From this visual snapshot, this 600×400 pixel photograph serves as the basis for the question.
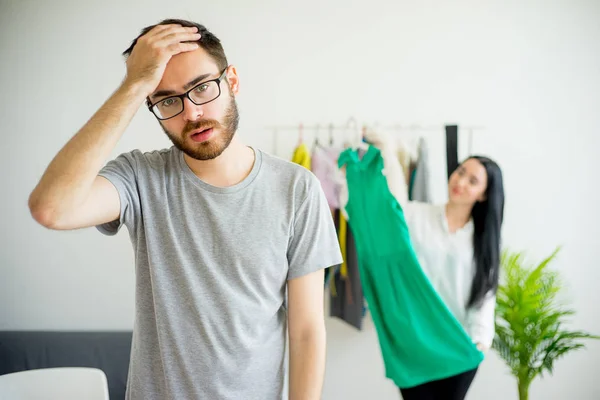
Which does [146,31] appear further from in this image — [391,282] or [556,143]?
Result: [556,143]

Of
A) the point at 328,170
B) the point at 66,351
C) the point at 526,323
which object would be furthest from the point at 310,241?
the point at 66,351

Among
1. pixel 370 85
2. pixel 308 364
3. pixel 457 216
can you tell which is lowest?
pixel 308 364

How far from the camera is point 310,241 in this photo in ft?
3.58

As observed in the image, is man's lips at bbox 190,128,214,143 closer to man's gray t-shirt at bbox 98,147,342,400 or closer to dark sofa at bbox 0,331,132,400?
man's gray t-shirt at bbox 98,147,342,400

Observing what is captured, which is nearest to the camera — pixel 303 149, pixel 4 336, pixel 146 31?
pixel 146 31

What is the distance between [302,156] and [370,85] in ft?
1.82

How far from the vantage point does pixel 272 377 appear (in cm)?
111

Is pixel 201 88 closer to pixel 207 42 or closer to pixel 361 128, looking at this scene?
pixel 207 42

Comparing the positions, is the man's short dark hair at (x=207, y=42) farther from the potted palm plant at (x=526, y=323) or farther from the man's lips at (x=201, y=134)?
the potted palm plant at (x=526, y=323)

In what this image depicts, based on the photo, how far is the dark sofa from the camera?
2.50 metres

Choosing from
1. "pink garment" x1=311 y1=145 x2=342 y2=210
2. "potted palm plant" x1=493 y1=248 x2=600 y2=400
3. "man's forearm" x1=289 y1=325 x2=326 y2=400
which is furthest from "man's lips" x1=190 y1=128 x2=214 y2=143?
"potted palm plant" x1=493 y1=248 x2=600 y2=400

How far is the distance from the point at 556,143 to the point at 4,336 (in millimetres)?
3007

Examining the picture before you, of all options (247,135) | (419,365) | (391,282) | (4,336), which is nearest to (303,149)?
(247,135)

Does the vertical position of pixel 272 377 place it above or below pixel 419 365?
above
